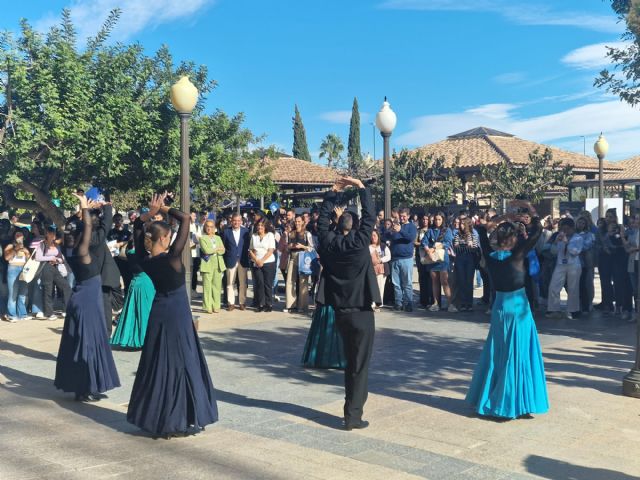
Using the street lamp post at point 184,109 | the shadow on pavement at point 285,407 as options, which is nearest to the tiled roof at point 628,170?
the street lamp post at point 184,109

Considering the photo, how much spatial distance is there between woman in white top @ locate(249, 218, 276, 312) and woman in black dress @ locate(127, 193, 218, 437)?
24.3 feet

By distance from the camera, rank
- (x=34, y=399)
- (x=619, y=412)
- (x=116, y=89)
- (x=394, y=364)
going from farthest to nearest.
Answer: (x=116, y=89) → (x=394, y=364) → (x=34, y=399) → (x=619, y=412)

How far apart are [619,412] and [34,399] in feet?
19.3

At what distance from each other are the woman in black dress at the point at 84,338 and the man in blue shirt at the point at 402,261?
22.1 feet

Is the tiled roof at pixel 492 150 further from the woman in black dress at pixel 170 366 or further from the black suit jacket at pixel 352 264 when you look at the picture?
the woman in black dress at pixel 170 366

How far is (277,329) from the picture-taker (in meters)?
11.6

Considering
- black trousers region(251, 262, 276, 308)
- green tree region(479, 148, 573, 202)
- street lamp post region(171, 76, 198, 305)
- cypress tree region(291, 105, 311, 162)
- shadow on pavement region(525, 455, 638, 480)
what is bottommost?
shadow on pavement region(525, 455, 638, 480)

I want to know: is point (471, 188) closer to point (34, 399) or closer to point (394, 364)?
point (394, 364)

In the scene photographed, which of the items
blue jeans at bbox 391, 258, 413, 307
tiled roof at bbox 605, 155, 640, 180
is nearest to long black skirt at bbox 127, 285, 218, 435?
blue jeans at bbox 391, 258, 413, 307

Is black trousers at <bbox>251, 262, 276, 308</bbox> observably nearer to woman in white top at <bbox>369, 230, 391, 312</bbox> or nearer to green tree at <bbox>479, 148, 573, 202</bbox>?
woman in white top at <bbox>369, 230, 391, 312</bbox>

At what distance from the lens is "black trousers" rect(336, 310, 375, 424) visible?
6.09m

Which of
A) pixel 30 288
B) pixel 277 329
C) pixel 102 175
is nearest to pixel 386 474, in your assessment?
pixel 277 329

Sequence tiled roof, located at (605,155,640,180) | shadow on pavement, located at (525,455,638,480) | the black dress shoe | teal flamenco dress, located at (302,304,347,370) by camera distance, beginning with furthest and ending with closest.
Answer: tiled roof, located at (605,155,640,180), teal flamenco dress, located at (302,304,347,370), the black dress shoe, shadow on pavement, located at (525,455,638,480)

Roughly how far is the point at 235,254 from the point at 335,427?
8095mm
